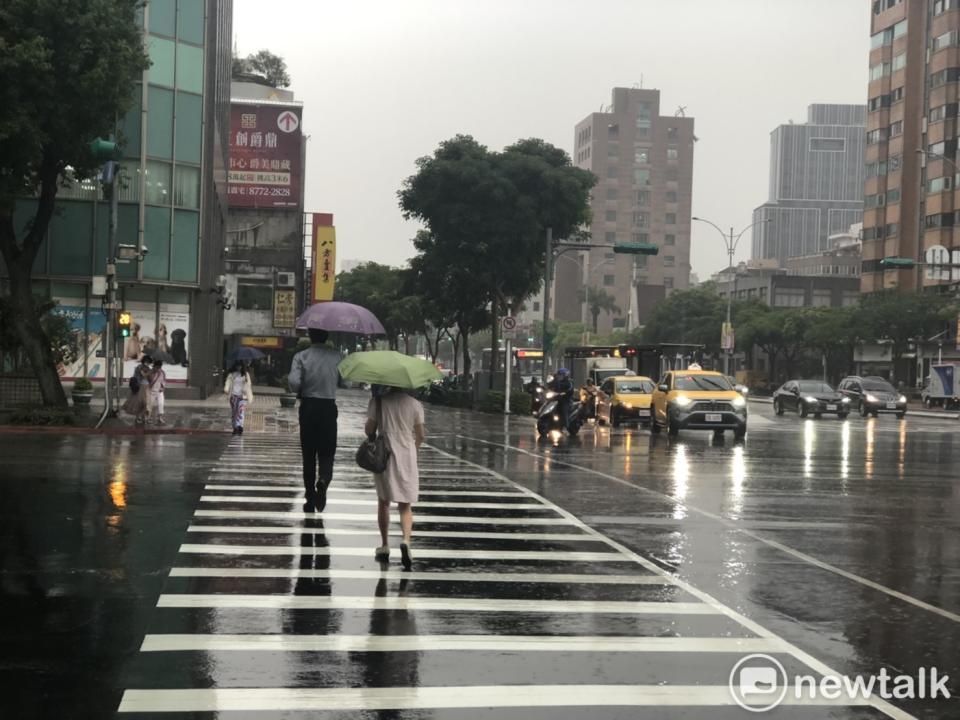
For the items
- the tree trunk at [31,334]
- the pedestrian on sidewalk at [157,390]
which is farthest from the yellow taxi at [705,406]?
the tree trunk at [31,334]

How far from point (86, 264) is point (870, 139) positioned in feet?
253

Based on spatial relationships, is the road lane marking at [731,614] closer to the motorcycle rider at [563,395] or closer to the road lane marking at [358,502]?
the road lane marking at [358,502]

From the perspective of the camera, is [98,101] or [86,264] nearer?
[98,101]

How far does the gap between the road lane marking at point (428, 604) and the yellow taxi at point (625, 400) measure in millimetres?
29167

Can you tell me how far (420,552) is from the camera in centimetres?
1113

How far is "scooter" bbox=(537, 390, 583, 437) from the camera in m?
31.0

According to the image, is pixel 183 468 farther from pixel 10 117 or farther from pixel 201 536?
pixel 10 117

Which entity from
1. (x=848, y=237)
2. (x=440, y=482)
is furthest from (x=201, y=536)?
(x=848, y=237)

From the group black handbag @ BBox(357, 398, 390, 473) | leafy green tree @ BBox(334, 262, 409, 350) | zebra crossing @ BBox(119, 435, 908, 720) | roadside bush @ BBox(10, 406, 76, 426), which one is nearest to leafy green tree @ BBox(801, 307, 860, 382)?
leafy green tree @ BBox(334, 262, 409, 350)

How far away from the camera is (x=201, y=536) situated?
1165cm

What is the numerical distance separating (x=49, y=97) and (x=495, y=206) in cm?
2605

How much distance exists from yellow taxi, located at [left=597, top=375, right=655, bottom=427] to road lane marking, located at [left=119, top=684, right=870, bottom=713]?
31.5 m

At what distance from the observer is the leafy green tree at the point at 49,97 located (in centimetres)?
2578

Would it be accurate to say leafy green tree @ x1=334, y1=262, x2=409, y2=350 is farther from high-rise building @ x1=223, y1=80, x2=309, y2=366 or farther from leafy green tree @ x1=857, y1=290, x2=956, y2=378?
leafy green tree @ x1=857, y1=290, x2=956, y2=378
